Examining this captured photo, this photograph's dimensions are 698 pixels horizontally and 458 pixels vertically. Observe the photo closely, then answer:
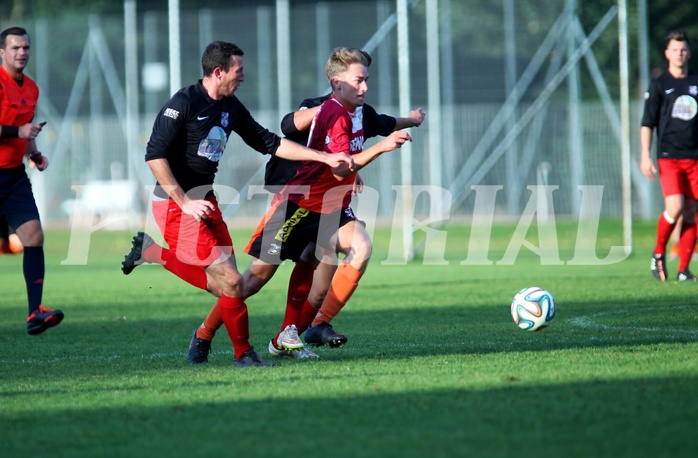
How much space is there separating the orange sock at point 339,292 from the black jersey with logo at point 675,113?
6.09 meters

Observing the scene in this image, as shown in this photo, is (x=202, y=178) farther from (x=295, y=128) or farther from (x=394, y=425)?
(x=394, y=425)

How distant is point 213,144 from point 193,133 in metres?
0.18

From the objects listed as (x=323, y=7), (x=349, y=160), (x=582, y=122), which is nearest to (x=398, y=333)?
(x=349, y=160)

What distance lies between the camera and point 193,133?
278 inches

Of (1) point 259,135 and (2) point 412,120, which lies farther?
(2) point 412,120

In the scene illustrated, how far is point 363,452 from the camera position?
4391 millimetres

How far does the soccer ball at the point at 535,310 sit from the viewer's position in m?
8.02

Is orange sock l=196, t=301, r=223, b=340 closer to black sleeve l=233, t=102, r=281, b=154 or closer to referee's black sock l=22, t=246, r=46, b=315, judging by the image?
black sleeve l=233, t=102, r=281, b=154

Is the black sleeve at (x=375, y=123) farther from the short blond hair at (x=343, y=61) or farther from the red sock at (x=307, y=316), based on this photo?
the red sock at (x=307, y=316)

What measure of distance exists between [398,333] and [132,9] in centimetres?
1919

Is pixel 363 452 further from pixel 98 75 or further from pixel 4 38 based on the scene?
pixel 98 75

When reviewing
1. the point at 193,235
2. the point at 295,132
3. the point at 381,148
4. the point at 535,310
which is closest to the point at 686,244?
the point at 535,310

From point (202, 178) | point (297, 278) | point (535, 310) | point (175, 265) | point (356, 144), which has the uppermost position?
point (356, 144)

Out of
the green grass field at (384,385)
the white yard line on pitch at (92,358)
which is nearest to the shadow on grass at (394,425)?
the green grass field at (384,385)
